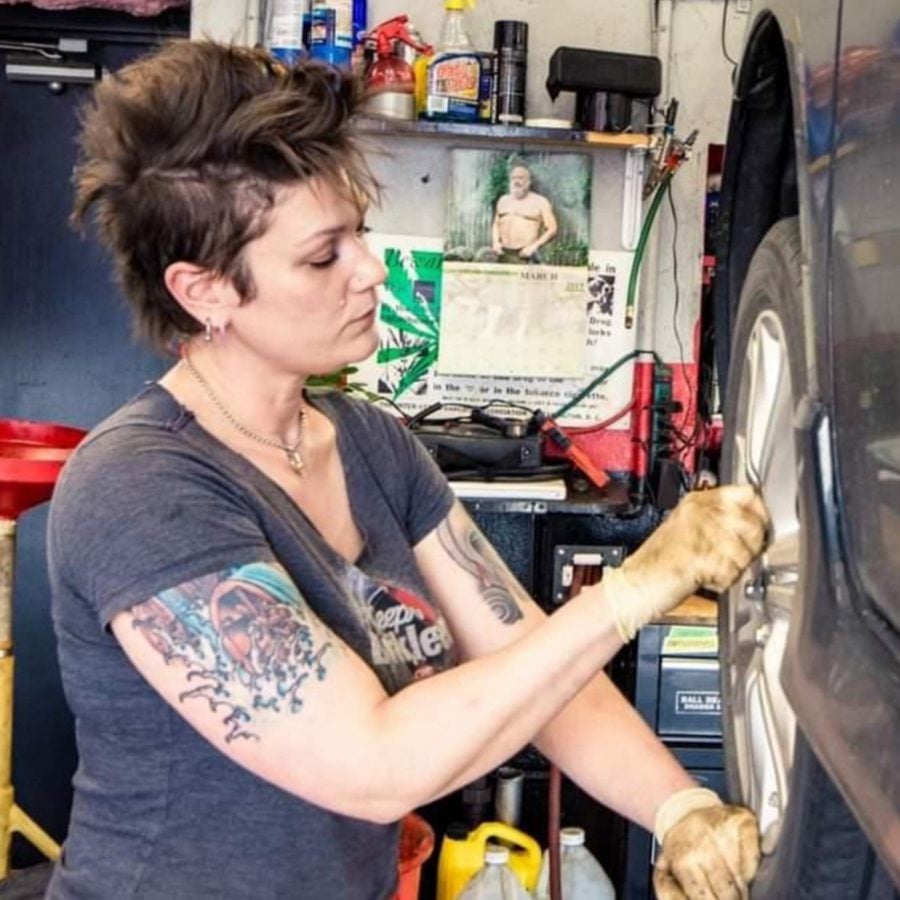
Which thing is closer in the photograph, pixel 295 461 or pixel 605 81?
pixel 295 461

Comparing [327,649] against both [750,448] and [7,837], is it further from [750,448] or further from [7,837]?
[7,837]

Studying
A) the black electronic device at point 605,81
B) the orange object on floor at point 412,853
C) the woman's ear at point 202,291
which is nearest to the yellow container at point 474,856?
the orange object on floor at point 412,853

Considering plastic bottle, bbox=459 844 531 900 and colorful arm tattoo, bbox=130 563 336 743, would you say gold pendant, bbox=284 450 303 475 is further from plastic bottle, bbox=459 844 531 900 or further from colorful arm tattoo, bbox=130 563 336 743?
plastic bottle, bbox=459 844 531 900

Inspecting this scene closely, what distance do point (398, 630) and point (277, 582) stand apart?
251 millimetres

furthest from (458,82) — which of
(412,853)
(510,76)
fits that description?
(412,853)

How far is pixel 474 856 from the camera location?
2.71 metres

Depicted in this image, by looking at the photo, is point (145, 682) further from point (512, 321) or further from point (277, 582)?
point (512, 321)

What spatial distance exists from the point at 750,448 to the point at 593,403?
1.90 meters

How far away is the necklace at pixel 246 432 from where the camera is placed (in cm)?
134

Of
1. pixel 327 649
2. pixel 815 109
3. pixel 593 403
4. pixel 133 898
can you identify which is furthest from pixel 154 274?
pixel 593 403

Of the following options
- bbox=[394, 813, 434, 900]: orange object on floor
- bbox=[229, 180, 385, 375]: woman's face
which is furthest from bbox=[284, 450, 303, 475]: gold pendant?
bbox=[394, 813, 434, 900]: orange object on floor

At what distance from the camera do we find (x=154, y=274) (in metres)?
1.35

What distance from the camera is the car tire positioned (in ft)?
3.01

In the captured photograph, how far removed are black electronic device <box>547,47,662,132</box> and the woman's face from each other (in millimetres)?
1495
